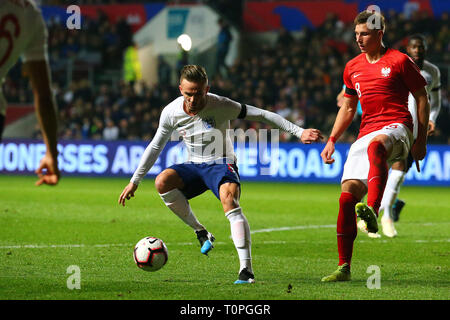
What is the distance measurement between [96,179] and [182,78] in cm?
1484

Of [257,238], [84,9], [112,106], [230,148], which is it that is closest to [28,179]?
[112,106]

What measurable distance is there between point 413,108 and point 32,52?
624cm

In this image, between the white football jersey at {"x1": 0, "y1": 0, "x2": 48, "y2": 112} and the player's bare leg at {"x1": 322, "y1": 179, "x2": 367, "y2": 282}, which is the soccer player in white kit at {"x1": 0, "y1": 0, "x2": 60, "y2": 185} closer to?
the white football jersey at {"x1": 0, "y1": 0, "x2": 48, "y2": 112}

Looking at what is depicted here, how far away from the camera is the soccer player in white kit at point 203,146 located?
666cm

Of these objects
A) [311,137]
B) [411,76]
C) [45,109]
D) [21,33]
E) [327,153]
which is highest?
[21,33]

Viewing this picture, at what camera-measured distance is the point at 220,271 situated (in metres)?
7.10

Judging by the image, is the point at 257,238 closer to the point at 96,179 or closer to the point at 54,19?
the point at 96,179

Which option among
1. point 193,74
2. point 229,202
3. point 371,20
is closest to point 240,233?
point 229,202

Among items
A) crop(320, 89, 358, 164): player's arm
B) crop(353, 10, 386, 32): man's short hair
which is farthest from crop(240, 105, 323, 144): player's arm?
crop(353, 10, 386, 32): man's short hair

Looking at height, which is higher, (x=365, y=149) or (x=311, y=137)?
(x=311, y=137)

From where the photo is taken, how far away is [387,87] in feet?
22.4

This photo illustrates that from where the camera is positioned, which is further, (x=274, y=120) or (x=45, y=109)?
(x=274, y=120)

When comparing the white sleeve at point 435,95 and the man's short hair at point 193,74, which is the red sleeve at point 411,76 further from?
the white sleeve at point 435,95

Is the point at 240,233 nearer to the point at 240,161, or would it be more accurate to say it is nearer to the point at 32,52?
the point at 32,52
